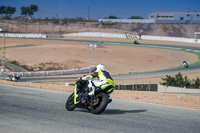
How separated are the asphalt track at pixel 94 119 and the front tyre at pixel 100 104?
0.18 meters

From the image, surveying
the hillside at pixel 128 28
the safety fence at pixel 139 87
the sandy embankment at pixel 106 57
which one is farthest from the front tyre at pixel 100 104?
the hillside at pixel 128 28

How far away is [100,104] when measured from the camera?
10.3 metres

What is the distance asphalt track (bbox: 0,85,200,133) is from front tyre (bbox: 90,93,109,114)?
18 cm

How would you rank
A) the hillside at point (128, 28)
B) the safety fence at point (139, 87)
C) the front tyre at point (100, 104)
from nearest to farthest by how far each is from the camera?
the front tyre at point (100, 104), the safety fence at point (139, 87), the hillside at point (128, 28)

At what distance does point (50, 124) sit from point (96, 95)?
6.52ft

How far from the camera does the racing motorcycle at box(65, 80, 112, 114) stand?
10.2 m

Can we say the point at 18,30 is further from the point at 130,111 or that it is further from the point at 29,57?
the point at 130,111

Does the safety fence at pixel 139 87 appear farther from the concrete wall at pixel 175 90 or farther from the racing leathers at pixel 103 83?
the racing leathers at pixel 103 83

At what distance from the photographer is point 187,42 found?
87.4 m

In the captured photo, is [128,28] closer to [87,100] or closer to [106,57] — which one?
[106,57]

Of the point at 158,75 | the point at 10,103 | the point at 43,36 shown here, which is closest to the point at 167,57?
the point at 158,75

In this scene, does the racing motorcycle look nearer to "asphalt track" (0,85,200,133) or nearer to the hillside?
"asphalt track" (0,85,200,133)

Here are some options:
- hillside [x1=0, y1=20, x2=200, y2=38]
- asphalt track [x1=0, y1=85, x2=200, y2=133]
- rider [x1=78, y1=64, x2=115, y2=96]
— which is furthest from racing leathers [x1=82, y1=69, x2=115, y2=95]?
hillside [x1=0, y1=20, x2=200, y2=38]

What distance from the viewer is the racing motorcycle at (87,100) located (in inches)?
402
